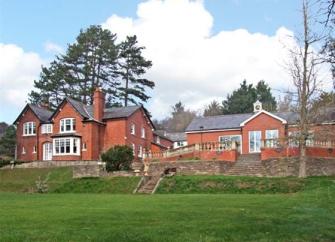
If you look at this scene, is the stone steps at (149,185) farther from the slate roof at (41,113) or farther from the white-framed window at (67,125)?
the slate roof at (41,113)

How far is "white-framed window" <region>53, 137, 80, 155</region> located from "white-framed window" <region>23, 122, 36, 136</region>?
6286mm


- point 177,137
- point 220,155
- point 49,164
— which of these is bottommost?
point 49,164

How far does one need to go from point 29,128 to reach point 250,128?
92.4 feet

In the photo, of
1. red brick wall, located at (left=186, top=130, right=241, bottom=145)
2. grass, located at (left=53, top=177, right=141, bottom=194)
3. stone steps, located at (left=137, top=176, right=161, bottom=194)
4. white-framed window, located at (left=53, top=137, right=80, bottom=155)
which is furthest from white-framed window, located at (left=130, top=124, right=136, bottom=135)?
stone steps, located at (left=137, top=176, right=161, bottom=194)

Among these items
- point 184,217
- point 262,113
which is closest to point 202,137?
point 262,113

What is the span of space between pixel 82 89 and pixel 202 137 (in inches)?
1166

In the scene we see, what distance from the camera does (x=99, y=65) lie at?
75688 millimetres

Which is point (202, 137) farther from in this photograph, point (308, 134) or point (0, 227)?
point (0, 227)

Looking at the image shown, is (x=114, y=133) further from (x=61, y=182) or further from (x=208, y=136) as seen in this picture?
(x=61, y=182)

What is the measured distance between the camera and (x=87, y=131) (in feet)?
175

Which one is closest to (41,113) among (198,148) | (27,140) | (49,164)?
(27,140)

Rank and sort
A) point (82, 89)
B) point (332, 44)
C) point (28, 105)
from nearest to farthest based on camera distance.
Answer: point (332, 44)
point (28, 105)
point (82, 89)

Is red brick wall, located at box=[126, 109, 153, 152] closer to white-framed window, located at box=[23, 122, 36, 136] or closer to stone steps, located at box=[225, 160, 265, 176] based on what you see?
white-framed window, located at box=[23, 122, 36, 136]

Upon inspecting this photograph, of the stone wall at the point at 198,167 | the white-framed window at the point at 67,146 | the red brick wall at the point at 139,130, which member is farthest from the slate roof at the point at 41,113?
the stone wall at the point at 198,167
